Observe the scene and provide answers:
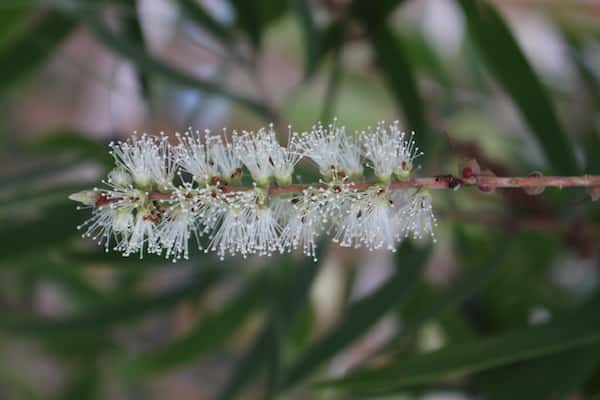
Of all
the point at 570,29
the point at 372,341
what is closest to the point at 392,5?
the point at 570,29

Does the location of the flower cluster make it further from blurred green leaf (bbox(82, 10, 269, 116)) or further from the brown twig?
blurred green leaf (bbox(82, 10, 269, 116))

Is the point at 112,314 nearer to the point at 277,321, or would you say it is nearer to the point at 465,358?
the point at 277,321

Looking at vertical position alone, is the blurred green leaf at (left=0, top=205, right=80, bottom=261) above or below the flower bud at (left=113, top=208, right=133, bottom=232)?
above

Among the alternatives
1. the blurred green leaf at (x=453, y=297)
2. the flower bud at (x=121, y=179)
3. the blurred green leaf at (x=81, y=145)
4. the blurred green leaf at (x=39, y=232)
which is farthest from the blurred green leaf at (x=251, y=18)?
the flower bud at (x=121, y=179)


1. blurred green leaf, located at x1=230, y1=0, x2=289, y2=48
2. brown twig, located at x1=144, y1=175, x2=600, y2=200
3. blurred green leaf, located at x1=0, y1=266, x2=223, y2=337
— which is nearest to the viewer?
brown twig, located at x1=144, y1=175, x2=600, y2=200

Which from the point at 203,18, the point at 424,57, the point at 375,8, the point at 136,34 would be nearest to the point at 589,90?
the point at 424,57

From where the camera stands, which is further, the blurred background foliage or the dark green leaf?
the dark green leaf

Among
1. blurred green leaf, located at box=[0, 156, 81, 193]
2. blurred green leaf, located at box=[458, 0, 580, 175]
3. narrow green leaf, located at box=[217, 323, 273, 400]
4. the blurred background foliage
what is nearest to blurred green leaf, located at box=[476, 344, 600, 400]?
the blurred background foliage
